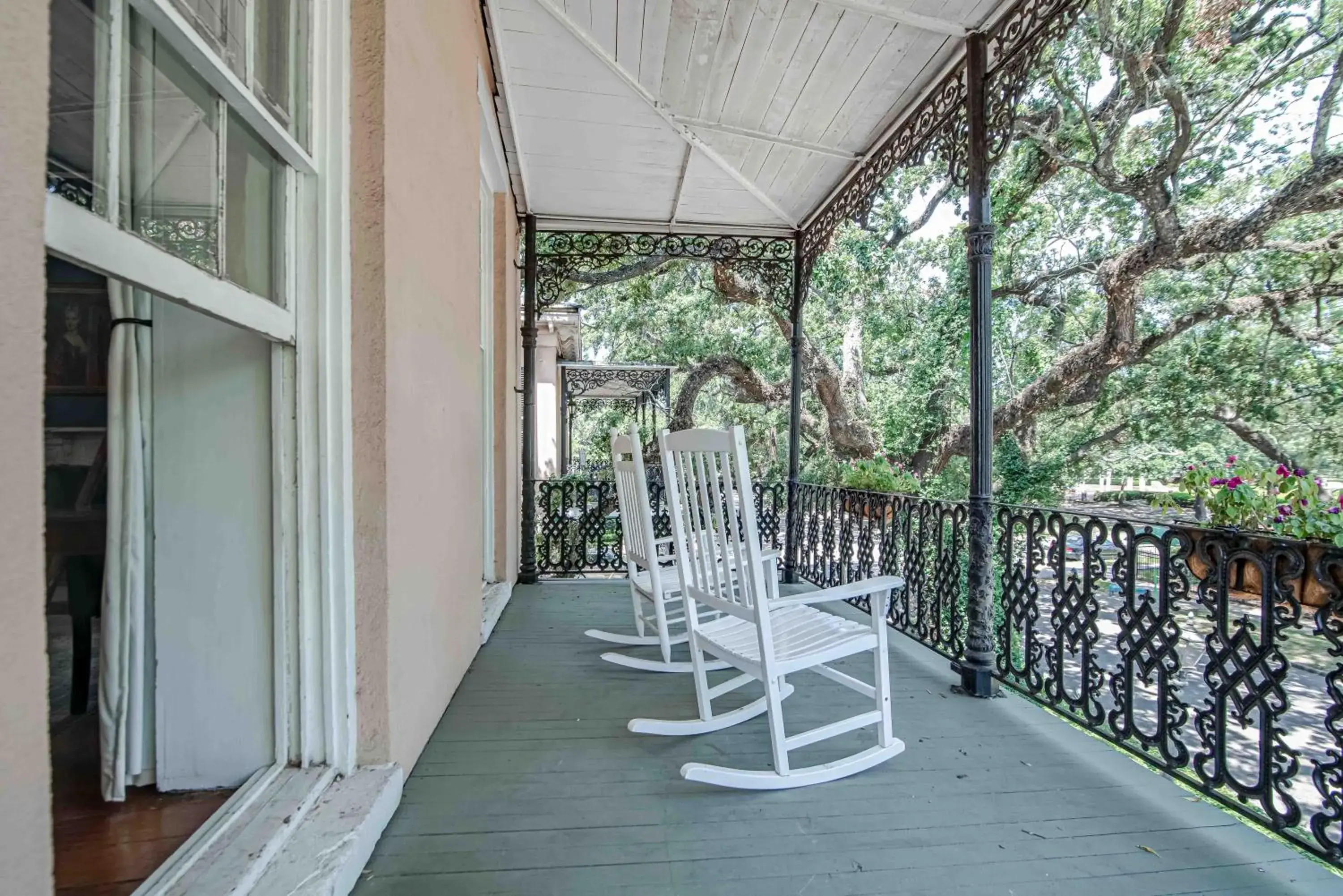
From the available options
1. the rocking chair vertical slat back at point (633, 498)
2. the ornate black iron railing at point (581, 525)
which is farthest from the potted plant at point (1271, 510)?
the ornate black iron railing at point (581, 525)

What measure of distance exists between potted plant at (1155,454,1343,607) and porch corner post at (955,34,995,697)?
0.67m

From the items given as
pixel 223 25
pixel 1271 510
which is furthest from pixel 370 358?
pixel 1271 510

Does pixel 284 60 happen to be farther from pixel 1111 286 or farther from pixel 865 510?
pixel 1111 286

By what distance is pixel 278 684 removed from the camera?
4.31 ft

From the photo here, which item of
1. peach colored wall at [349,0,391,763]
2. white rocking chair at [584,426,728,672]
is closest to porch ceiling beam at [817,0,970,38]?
peach colored wall at [349,0,391,763]

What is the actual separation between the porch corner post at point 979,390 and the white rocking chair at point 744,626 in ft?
2.32

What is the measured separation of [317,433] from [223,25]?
0.76 m

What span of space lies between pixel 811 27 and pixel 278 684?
9.51 feet

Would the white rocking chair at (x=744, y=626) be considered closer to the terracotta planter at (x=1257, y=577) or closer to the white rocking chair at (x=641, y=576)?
the white rocking chair at (x=641, y=576)

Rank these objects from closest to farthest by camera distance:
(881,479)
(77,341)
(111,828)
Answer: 1. (111,828)
2. (77,341)
3. (881,479)

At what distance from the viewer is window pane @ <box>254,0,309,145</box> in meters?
1.18

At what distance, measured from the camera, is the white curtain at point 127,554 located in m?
1.22

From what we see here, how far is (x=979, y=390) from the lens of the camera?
8.14ft

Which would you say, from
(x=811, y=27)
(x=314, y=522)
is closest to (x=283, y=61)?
(x=314, y=522)
